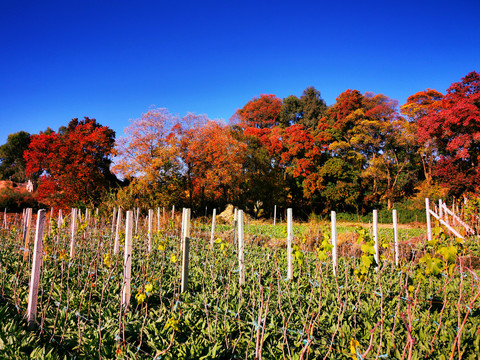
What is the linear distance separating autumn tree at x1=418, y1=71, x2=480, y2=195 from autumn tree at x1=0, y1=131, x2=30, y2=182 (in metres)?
34.3

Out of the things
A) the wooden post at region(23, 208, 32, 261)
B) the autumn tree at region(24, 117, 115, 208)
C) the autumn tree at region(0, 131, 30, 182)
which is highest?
the autumn tree at region(0, 131, 30, 182)

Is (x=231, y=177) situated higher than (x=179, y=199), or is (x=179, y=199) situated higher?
(x=231, y=177)

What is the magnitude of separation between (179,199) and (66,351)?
13.3 m

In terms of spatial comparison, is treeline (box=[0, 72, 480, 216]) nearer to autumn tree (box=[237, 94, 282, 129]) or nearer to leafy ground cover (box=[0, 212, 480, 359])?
autumn tree (box=[237, 94, 282, 129])

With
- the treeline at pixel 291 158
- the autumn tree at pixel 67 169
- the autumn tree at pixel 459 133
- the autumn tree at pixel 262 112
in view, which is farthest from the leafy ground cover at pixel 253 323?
the autumn tree at pixel 262 112

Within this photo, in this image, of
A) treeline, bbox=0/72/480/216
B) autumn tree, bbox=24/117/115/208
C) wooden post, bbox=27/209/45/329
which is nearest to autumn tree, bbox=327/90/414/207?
treeline, bbox=0/72/480/216

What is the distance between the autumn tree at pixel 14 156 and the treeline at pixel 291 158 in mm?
9607

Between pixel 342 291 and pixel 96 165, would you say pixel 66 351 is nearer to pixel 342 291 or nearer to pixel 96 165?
pixel 342 291

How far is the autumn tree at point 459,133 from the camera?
1509cm

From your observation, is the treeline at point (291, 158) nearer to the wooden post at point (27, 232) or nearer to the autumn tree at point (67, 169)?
the autumn tree at point (67, 169)

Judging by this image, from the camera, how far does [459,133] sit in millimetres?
16016

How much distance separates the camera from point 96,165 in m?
15.7

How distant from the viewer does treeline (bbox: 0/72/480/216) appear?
14.9 meters

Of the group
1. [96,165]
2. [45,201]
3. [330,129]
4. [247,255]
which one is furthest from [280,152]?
[247,255]
